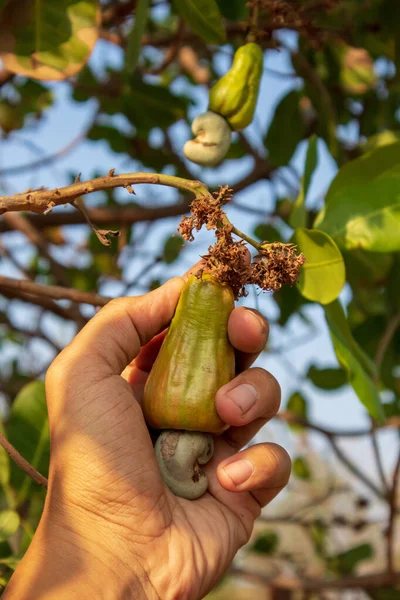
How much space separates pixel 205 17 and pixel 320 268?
18.3 inches

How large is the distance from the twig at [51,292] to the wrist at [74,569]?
367 millimetres

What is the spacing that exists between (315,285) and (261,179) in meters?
0.97

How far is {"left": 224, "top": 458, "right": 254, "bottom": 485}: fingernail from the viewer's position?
90 cm

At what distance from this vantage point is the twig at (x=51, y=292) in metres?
1.07

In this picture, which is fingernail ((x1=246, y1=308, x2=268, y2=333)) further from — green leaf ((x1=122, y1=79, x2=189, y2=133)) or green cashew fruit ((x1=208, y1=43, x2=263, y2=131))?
green leaf ((x1=122, y1=79, x2=189, y2=133))

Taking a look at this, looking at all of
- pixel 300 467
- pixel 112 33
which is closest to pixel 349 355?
pixel 112 33

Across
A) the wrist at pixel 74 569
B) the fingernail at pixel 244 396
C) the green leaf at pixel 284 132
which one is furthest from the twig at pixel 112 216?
the wrist at pixel 74 569

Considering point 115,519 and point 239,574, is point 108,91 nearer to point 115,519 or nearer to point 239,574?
point 115,519

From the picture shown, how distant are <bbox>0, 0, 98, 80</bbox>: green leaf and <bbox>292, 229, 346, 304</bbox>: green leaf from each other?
0.55m

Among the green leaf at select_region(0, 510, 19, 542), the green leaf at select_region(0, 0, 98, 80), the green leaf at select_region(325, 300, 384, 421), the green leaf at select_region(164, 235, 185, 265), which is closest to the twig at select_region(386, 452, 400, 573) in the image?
the green leaf at select_region(325, 300, 384, 421)

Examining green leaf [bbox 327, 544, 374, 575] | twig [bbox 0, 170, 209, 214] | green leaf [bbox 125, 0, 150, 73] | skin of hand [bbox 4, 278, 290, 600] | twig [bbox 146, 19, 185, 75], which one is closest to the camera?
twig [bbox 0, 170, 209, 214]

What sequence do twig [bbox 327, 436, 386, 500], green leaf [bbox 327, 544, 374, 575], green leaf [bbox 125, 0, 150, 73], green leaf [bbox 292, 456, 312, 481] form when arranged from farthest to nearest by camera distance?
1. green leaf [bbox 292, 456, 312, 481]
2. green leaf [bbox 327, 544, 374, 575]
3. twig [bbox 327, 436, 386, 500]
4. green leaf [bbox 125, 0, 150, 73]

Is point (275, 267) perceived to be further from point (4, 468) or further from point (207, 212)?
point (4, 468)

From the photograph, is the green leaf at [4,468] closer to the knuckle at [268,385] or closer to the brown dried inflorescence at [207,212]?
the knuckle at [268,385]
